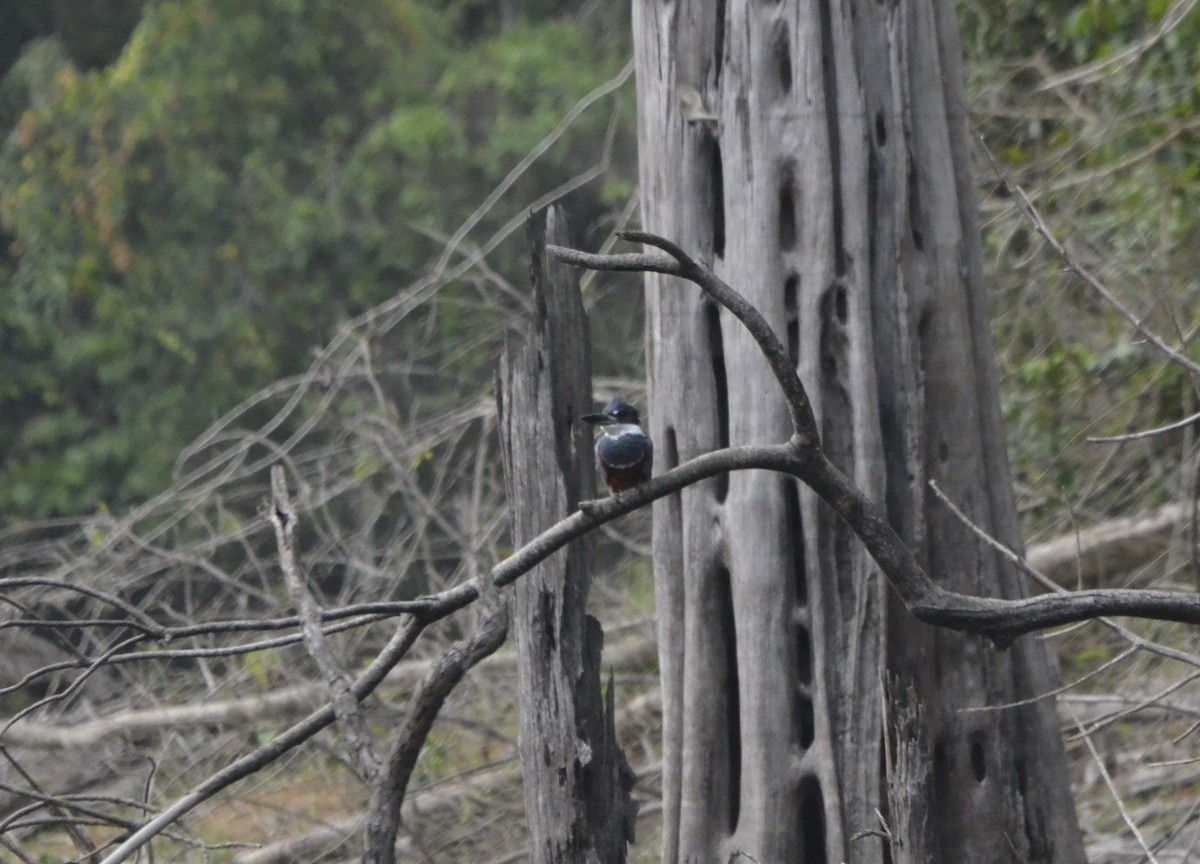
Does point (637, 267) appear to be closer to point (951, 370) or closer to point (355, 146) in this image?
point (951, 370)

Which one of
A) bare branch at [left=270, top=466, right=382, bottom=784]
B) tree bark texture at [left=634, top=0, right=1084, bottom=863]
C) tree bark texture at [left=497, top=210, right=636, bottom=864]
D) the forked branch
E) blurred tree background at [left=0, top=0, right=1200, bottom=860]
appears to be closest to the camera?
bare branch at [left=270, top=466, right=382, bottom=784]

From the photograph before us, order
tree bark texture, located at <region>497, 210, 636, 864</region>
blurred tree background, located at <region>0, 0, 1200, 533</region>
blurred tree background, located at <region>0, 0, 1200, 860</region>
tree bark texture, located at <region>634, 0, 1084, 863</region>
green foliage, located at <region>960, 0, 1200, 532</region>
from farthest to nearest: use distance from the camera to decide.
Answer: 1. blurred tree background, located at <region>0, 0, 1200, 533</region>
2. blurred tree background, located at <region>0, 0, 1200, 860</region>
3. green foliage, located at <region>960, 0, 1200, 532</region>
4. tree bark texture, located at <region>634, 0, 1084, 863</region>
5. tree bark texture, located at <region>497, 210, 636, 864</region>

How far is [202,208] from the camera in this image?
12367 mm

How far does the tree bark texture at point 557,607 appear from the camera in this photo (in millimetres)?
2391

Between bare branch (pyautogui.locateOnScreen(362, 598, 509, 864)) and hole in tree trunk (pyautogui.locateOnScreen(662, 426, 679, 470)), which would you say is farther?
hole in tree trunk (pyautogui.locateOnScreen(662, 426, 679, 470))

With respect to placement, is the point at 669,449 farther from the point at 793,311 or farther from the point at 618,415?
the point at 618,415

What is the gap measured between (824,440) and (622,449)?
2.48ft

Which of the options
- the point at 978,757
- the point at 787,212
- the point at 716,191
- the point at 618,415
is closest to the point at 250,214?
the point at 716,191

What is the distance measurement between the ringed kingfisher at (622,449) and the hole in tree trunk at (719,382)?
661 mm

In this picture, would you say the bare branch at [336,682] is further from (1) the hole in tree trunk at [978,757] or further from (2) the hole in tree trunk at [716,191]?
(1) the hole in tree trunk at [978,757]

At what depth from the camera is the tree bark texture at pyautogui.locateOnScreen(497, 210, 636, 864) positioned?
7.84ft

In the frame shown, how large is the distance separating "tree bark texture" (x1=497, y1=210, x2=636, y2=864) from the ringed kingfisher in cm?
8

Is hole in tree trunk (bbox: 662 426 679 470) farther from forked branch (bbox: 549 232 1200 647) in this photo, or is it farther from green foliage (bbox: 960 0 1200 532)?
green foliage (bbox: 960 0 1200 532)

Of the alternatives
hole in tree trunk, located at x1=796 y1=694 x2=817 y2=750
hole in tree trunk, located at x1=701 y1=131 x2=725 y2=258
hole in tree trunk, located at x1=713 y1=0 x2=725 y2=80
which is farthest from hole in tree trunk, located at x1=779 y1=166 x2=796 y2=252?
hole in tree trunk, located at x1=796 y1=694 x2=817 y2=750
